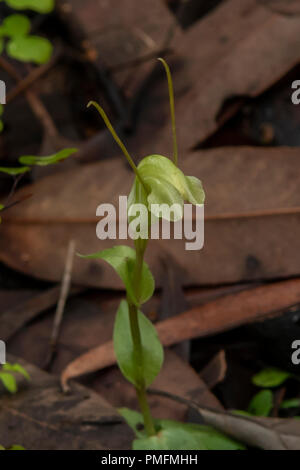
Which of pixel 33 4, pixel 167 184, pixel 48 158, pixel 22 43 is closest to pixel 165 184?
pixel 167 184

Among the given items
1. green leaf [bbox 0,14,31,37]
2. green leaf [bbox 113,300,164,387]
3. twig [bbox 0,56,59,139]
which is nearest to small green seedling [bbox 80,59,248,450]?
green leaf [bbox 113,300,164,387]

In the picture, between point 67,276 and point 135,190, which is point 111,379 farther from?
point 135,190

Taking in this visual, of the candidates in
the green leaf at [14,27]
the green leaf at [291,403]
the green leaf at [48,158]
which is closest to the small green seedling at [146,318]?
the green leaf at [48,158]

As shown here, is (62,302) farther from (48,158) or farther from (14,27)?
(14,27)

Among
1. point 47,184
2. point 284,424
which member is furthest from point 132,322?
point 47,184

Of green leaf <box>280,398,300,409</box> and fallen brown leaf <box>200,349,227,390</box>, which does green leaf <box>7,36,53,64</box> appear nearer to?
fallen brown leaf <box>200,349,227,390</box>
